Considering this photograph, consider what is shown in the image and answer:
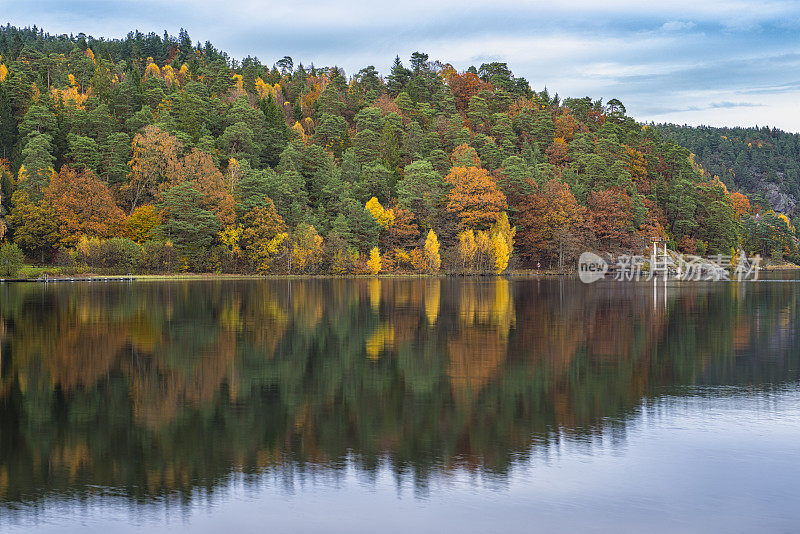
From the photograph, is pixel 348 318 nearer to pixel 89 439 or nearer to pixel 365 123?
pixel 89 439

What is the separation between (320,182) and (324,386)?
8134cm

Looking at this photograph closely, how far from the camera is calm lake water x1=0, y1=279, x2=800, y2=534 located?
29.1 feet

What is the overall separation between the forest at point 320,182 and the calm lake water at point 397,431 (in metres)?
55.4

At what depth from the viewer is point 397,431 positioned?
12219mm

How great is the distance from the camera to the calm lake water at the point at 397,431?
8883 mm

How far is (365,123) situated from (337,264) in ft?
112

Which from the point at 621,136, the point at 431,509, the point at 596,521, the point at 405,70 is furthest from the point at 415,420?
the point at 405,70

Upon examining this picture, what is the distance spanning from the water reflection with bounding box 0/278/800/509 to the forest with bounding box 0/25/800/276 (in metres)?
48.7
